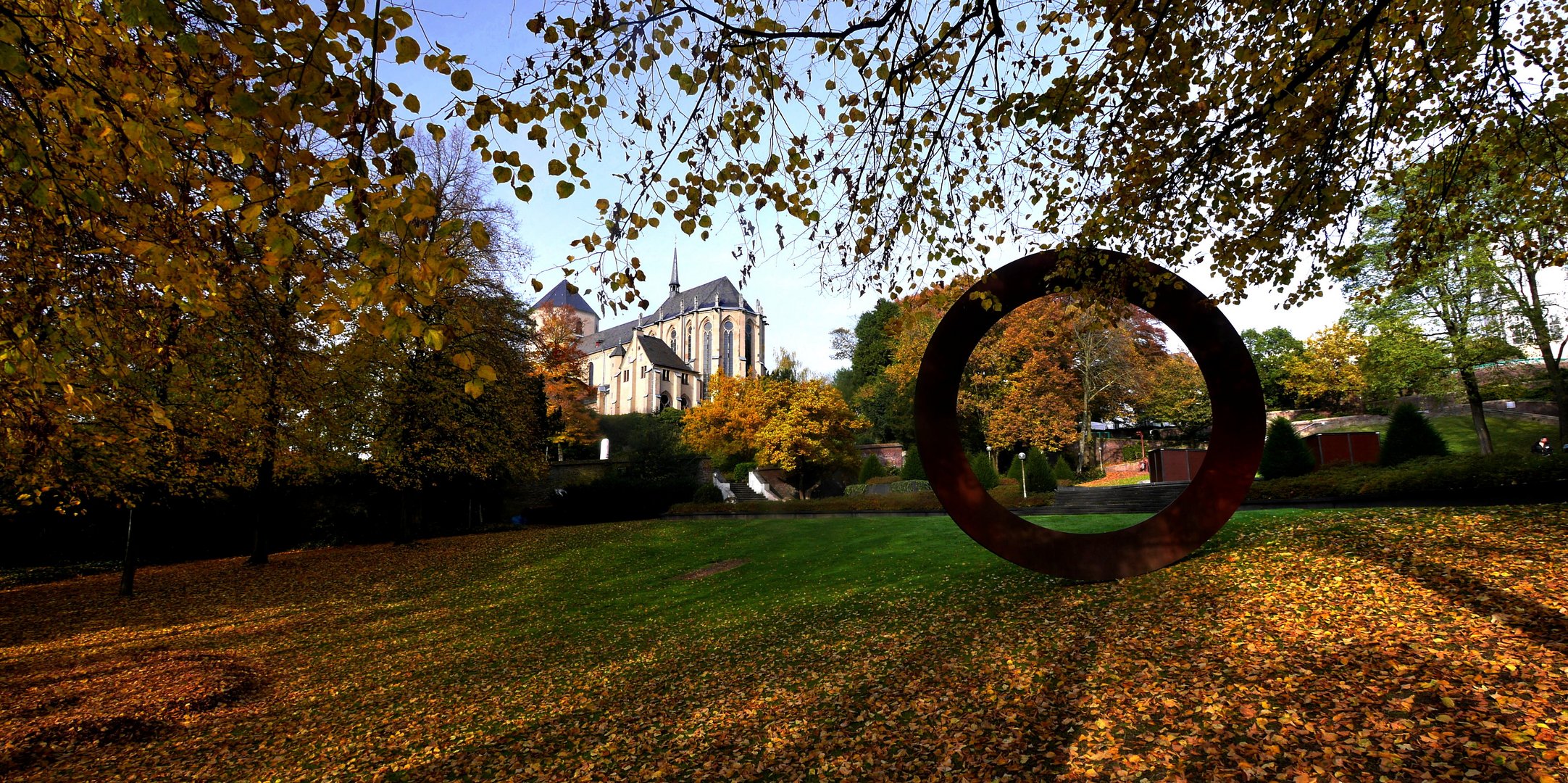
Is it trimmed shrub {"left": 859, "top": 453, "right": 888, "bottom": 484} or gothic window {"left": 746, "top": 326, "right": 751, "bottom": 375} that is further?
gothic window {"left": 746, "top": 326, "right": 751, "bottom": 375}

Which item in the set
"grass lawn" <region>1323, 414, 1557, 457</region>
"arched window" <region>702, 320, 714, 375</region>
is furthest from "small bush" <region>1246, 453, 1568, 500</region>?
"arched window" <region>702, 320, 714, 375</region>

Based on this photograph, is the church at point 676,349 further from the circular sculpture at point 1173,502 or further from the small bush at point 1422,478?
the circular sculpture at point 1173,502

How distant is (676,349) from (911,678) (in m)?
75.2

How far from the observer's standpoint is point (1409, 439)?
16.2 metres

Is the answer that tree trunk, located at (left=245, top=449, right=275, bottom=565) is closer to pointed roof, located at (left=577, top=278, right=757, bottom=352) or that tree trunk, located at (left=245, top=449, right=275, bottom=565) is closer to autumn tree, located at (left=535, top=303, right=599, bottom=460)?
autumn tree, located at (left=535, top=303, right=599, bottom=460)

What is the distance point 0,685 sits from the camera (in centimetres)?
765

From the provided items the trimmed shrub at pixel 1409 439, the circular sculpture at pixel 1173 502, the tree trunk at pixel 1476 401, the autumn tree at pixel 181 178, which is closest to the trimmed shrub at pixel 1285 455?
the trimmed shrub at pixel 1409 439

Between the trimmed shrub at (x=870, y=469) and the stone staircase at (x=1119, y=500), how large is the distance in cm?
1610

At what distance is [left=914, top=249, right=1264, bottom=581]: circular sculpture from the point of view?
746 centimetres

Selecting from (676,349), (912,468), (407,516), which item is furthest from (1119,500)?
(676,349)

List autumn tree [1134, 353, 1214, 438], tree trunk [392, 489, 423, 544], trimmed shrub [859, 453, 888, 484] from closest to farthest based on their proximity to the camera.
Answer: tree trunk [392, 489, 423, 544] < autumn tree [1134, 353, 1214, 438] < trimmed shrub [859, 453, 888, 484]

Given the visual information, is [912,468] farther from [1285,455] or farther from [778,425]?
[1285,455]

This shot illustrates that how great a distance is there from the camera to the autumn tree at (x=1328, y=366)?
36.6 meters

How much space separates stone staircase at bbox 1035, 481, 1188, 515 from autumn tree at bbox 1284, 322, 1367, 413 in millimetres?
26719
